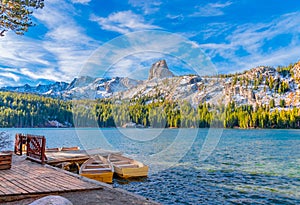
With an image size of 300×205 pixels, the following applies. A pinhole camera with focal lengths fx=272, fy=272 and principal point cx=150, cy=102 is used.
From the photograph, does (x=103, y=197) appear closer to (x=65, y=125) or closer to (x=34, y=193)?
(x=34, y=193)

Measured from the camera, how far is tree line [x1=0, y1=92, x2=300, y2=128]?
262ft

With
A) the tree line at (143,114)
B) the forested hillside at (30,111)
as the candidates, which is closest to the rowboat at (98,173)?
the tree line at (143,114)

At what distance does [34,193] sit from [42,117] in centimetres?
16518

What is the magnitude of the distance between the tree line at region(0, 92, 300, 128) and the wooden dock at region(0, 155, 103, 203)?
48.2 meters

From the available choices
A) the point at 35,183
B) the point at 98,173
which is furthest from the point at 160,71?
the point at 35,183

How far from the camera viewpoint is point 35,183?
9.59 m

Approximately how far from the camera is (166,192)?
15898 millimetres

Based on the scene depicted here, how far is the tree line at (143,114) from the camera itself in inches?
3142

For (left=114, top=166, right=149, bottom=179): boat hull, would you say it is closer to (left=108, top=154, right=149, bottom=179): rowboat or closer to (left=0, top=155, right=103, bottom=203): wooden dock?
(left=108, top=154, right=149, bottom=179): rowboat

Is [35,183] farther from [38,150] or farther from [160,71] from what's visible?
[160,71]

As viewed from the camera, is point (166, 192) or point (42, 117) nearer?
point (166, 192)

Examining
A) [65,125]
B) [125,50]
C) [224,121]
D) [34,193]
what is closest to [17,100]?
[65,125]

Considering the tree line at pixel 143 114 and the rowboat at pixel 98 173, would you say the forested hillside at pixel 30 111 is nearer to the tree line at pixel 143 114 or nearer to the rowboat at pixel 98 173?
the tree line at pixel 143 114

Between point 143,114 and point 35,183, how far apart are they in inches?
2951
